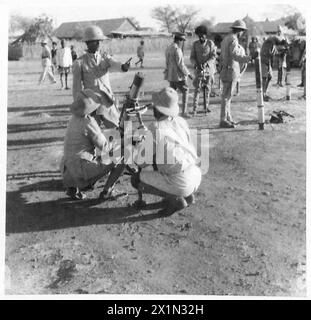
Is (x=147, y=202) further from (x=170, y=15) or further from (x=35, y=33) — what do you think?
(x=35, y=33)

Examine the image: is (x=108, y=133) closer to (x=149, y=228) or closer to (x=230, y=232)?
(x=149, y=228)

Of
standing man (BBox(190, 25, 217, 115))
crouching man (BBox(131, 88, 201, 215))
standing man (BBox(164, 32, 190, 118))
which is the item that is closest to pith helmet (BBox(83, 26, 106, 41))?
crouching man (BBox(131, 88, 201, 215))

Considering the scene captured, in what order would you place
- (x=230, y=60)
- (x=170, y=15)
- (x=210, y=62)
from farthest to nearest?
(x=170, y=15), (x=210, y=62), (x=230, y=60)

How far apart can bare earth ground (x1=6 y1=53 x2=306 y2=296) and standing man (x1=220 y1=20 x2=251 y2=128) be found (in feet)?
4.10

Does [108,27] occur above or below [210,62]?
above

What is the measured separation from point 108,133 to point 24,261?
2510 millimetres

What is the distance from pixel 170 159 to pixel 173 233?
0.80m

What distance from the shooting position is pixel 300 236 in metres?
4.62

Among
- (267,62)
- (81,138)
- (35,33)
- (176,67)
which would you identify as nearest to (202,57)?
(176,67)

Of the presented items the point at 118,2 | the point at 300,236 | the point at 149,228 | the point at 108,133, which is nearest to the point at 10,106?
the point at 108,133

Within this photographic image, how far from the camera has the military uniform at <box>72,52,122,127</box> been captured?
6293 mm

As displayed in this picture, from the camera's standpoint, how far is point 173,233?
4758mm

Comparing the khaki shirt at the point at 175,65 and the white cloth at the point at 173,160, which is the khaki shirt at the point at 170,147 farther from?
the khaki shirt at the point at 175,65
